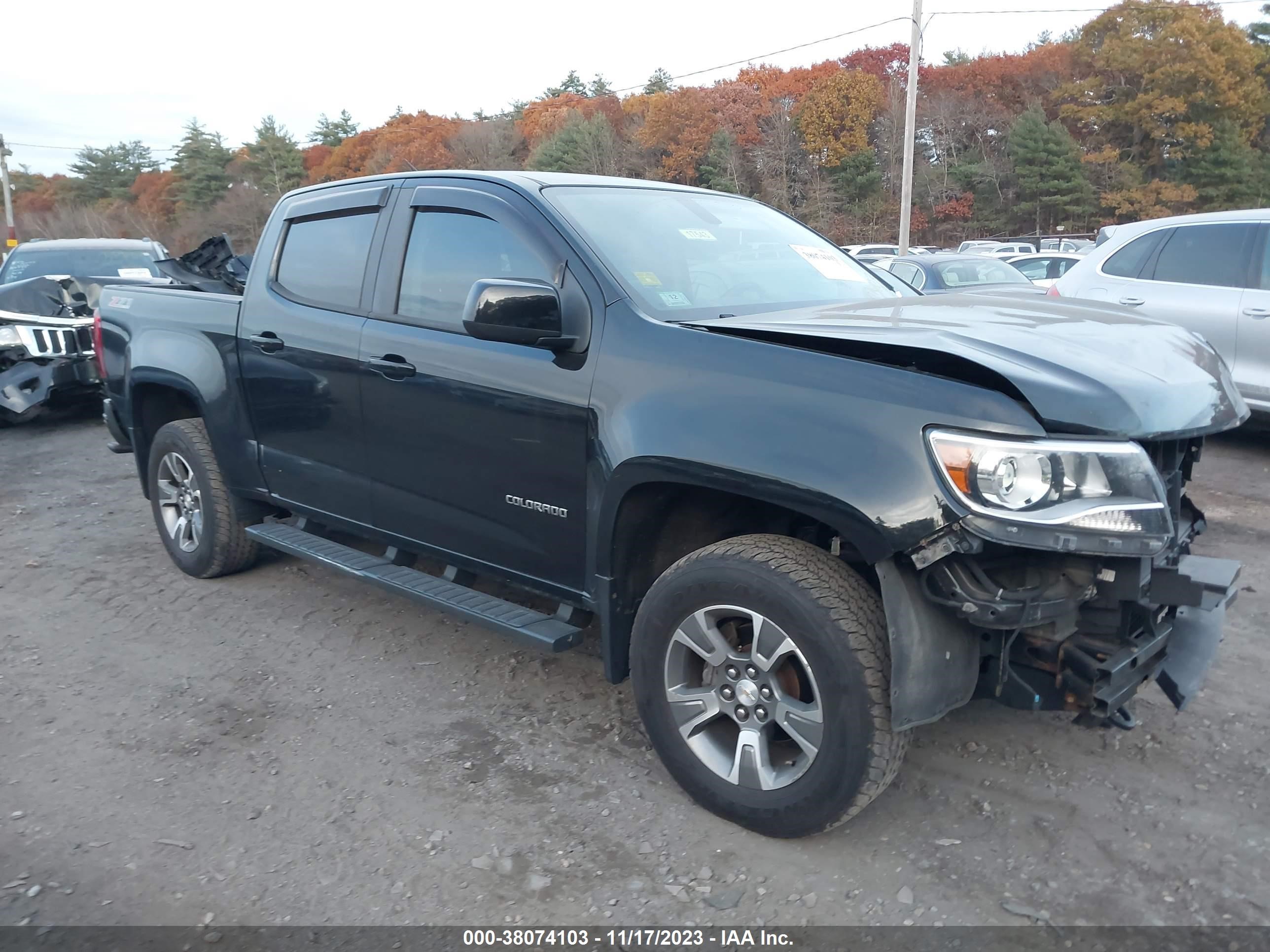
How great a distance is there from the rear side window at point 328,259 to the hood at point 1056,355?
171 centimetres

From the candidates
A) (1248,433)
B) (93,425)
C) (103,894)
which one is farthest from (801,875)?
(93,425)

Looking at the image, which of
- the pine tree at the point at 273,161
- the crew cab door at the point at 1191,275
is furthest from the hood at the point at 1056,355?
the pine tree at the point at 273,161

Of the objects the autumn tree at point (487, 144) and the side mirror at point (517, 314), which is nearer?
the side mirror at point (517, 314)

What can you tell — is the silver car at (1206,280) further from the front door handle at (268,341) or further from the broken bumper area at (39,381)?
the broken bumper area at (39,381)

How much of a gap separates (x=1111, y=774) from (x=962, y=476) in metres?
1.41

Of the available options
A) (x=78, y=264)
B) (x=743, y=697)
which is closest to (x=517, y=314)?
(x=743, y=697)

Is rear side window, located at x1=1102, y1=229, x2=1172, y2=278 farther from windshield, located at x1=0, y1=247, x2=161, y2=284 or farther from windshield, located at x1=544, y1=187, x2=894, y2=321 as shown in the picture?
windshield, located at x1=0, y1=247, x2=161, y2=284

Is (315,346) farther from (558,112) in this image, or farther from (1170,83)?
(558,112)

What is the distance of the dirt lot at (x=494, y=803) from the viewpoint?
265 cm

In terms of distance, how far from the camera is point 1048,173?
146 feet

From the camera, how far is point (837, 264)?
4.19 metres

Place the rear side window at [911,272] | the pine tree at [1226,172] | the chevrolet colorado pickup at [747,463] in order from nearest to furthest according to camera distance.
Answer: the chevrolet colorado pickup at [747,463] < the rear side window at [911,272] < the pine tree at [1226,172]

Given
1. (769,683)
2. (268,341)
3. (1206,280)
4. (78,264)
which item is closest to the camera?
(769,683)

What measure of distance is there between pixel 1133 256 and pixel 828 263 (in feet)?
15.4
